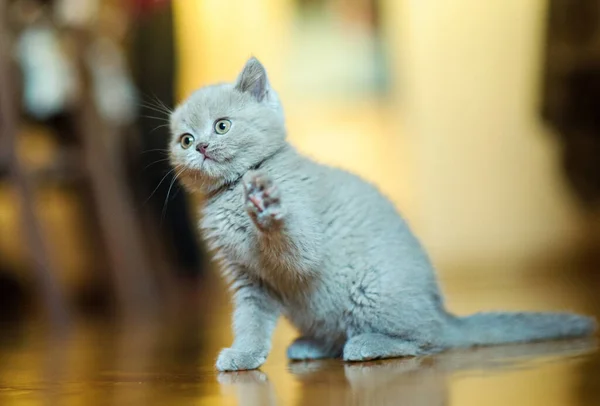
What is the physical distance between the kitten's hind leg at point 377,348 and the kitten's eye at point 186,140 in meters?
0.38

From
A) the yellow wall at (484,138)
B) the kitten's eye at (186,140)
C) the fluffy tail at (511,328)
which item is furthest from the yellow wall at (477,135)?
the kitten's eye at (186,140)

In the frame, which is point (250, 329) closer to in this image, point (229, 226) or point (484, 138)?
point (229, 226)

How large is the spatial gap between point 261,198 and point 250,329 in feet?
0.90

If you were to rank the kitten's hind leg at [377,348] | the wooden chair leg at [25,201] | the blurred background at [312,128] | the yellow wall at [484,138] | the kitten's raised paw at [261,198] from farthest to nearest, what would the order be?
1. the yellow wall at [484,138]
2. the blurred background at [312,128]
3. the wooden chair leg at [25,201]
4. the kitten's hind leg at [377,348]
5. the kitten's raised paw at [261,198]

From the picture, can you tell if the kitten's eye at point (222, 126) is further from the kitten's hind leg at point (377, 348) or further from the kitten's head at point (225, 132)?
the kitten's hind leg at point (377, 348)

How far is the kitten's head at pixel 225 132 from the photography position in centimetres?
120

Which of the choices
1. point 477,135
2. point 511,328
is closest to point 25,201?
point 511,328

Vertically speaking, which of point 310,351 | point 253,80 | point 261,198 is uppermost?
point 253,80

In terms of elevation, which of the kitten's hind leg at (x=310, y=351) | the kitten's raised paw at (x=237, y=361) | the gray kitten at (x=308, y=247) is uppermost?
the gray kitten at (x=308, y=247)

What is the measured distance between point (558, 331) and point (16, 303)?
2.33 metres

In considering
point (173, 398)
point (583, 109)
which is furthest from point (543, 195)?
point (173, 398)

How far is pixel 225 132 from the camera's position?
1202mm

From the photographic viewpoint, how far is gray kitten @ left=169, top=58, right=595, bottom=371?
119cm

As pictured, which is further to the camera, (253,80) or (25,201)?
(25,201)
